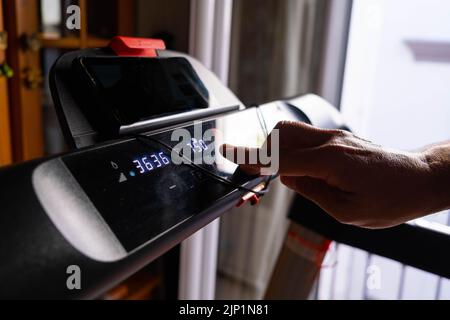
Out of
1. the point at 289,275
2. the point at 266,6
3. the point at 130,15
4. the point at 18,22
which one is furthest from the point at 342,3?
the point at 18,22

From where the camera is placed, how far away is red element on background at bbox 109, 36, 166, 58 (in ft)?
2.23

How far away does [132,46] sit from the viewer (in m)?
0.68

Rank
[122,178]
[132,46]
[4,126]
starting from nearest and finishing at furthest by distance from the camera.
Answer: [122,178] → [132,46] → [4,126]

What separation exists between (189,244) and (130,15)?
92 cm

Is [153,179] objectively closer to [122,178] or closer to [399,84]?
[122,178]

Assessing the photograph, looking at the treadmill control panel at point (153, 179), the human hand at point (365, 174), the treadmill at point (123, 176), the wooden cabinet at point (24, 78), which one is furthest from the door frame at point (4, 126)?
the human hand at point (365, 174)

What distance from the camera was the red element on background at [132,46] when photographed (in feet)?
2.23

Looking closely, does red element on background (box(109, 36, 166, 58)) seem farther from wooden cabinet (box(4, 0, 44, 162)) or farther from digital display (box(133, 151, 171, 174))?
wooden cabinet (box(4, 0, 44, 162))

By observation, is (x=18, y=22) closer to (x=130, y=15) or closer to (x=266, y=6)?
(x=130, y=15)

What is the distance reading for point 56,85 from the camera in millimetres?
604

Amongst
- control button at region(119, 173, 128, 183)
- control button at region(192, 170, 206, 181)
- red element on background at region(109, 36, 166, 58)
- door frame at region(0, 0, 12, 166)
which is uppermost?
red element on background at region(109, 36, 166, 58)

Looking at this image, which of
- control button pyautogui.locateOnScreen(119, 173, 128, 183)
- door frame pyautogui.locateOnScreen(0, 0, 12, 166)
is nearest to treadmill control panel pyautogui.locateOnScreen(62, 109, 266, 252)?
control button pyautogui.locateOnScreen(119, 173, 128, 183)

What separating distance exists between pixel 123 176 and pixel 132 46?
0.28 meters

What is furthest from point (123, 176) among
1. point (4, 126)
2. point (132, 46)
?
point (4, 126)
